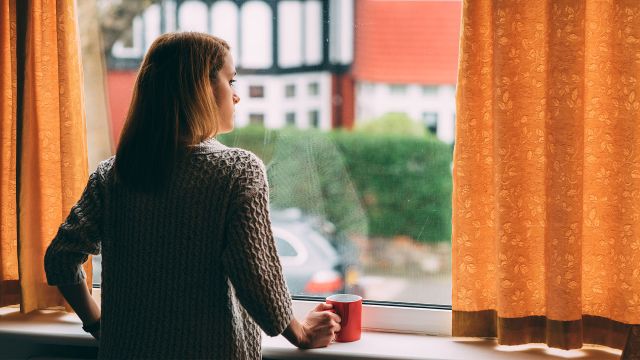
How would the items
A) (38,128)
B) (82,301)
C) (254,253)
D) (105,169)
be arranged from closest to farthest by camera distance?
(254,253)
(105,169)
(82,301)
(38,128)

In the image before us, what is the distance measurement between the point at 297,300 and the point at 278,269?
0.68m

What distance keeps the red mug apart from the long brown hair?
574 millimetres

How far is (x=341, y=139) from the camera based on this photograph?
1.84m

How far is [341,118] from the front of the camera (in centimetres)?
185

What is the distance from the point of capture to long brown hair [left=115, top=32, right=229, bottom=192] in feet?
3.80

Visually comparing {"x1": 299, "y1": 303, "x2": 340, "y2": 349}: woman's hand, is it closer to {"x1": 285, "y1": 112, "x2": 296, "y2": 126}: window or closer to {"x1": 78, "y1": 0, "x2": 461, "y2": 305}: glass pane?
{"x1": 78, "y1": 0, "x2": 461, "y2": 305}: glass pane

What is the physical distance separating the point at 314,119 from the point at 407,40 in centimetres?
33

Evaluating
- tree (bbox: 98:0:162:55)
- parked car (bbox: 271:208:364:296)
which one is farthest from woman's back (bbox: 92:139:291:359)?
tree (bbox: 98:0:162:55)

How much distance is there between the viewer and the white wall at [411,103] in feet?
5.81

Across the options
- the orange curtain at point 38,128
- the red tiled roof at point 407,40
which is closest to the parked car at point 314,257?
the red tiled roof at point 407,40

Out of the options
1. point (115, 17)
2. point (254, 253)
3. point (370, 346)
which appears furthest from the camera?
point (115, 17)

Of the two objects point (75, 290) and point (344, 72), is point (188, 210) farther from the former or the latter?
point (344, 72)

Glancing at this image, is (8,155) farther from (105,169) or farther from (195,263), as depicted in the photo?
(195,263)

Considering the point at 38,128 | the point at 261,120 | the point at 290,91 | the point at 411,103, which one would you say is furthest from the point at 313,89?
the point at 38,128
